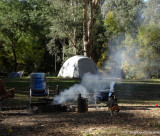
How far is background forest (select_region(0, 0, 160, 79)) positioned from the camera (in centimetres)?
2473

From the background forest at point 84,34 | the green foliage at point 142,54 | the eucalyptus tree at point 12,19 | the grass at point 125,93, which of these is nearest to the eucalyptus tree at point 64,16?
the background forest at point 84,34

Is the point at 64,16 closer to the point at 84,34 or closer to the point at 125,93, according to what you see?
the point at 84,34

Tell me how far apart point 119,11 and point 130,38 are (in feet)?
34.1

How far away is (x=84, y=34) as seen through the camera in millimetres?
22344

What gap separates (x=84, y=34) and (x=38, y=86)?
13821mm

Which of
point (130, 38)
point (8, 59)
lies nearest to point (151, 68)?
point (130, 38)

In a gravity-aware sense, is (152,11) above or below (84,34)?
above

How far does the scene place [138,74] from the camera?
26906 mm

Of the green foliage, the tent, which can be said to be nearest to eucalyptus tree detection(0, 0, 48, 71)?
the tent

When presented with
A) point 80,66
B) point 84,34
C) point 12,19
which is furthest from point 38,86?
point 12,19

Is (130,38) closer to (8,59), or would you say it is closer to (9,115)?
(8,59)

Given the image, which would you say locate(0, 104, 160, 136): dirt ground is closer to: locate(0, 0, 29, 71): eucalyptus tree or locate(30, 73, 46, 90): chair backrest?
locate(30, 73, 46, 90): chair backrest

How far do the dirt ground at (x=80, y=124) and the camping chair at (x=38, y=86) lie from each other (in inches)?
66.3

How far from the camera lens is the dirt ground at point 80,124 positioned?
4.71 metres
